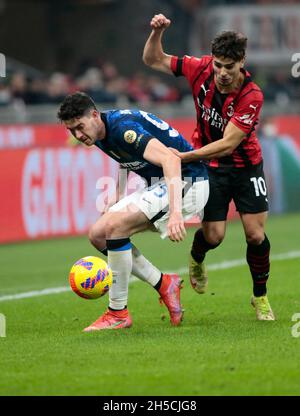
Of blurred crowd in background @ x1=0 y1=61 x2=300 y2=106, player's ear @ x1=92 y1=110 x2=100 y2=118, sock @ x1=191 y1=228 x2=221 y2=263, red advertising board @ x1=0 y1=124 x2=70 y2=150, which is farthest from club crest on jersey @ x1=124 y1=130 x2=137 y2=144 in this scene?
blurred crowd in background @ x1=0 y1=61 x2=300 y2=106

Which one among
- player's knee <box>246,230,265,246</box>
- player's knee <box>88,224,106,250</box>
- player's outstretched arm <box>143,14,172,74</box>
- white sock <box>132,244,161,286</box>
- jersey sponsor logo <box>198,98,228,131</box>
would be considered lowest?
white sock <box>132,244,161,286</box>

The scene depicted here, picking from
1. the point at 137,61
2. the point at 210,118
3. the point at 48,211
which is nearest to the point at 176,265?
the point at 48,211

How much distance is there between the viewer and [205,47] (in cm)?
2684

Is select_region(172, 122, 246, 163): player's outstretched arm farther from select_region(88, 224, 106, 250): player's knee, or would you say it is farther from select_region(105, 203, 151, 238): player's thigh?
select_region(88, 224, 106, 250): player's knee

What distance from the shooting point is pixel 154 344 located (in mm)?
7852

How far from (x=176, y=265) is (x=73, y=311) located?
3.83m

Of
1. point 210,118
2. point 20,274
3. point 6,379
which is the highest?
point 210,118

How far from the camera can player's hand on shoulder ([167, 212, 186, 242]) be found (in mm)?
7871

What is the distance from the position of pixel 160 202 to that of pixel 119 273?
63 cm

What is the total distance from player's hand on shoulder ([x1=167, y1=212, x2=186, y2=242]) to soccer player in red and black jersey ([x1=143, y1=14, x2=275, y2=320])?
82 centimetres

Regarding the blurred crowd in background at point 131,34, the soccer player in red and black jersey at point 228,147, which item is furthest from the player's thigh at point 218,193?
the blurred crowd in background at point 131,34

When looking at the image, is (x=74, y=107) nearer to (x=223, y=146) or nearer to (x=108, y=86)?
(x=223, y=146)

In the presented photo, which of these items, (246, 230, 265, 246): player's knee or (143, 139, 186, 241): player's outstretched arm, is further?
(246, 230, 265, 246): player's knee
